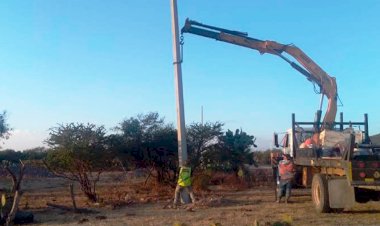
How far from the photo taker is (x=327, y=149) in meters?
16.6

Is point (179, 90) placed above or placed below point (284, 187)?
above

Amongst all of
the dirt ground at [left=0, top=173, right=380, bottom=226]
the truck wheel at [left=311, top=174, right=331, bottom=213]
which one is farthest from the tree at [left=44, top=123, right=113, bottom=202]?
the truck wheel at [left=311, top=174, right=331, bottom=213]

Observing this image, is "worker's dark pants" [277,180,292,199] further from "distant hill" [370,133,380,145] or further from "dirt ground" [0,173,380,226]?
"distant hill" [370,133,380,145]

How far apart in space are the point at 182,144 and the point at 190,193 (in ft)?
6.47

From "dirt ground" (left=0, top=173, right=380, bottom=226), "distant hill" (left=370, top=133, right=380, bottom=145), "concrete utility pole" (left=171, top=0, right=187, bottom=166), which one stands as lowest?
"dirt ground" (left=0, top=173, right=380, bottom=226)

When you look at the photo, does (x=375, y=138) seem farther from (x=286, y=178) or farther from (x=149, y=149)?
(x=149, y=149)

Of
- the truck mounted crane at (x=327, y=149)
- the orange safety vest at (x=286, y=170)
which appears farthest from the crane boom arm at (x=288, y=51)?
the orange safety vest at (x=286, y=170)

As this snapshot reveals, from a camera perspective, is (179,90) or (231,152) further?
(231,152)

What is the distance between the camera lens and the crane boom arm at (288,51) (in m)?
20.7

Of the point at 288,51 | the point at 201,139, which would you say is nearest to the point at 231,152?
the point at 201,139

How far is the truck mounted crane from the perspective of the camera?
13312 millimetres

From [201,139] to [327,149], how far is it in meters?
10.3

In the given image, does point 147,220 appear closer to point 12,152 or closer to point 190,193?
point 190,193

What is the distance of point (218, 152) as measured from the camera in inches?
1044
